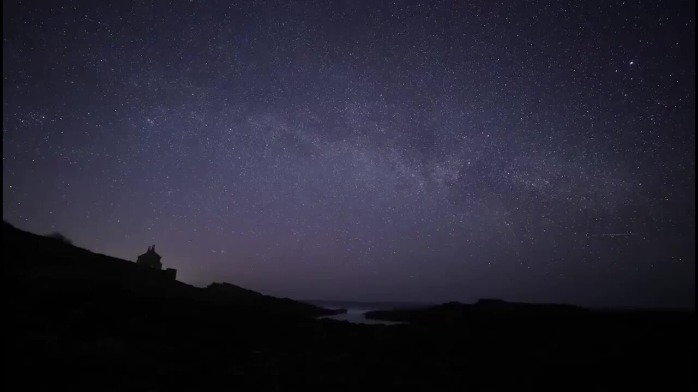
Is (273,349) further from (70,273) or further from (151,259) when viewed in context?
(151,259)

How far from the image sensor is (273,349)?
1914 centimetres

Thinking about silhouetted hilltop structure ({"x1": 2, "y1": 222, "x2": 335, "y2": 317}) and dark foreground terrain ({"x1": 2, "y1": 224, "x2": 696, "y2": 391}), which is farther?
silhouetted hilltop structure ({"x1": 2, "y1": 222, "x2": 335, "y2": 317})

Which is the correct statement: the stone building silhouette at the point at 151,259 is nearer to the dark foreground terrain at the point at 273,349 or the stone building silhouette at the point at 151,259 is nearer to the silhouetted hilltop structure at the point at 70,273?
the silhouetted hilltop structure at the point at 70,273

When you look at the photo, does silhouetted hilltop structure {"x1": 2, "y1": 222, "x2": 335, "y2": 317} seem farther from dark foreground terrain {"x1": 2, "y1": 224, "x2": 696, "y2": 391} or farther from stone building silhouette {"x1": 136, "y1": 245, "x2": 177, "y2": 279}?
stone building silhouette {"x1": 136, "y1": 245, "x2": 177, "y2": 279}

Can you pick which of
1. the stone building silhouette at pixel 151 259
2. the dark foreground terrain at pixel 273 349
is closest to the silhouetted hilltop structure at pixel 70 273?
the dark foreground terrain at pixel 273 349

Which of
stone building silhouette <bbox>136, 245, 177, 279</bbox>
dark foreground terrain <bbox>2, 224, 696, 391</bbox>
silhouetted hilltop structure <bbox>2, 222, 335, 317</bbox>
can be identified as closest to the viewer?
dark foreground terrain <bbox>2, 224, 696, 391</bbox>

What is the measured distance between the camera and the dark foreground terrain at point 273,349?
12.3 metres

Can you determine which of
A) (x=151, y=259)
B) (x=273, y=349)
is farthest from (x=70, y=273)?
(x=151, y=259)

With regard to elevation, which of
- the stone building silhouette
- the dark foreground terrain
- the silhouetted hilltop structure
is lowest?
the dark foreground terrain

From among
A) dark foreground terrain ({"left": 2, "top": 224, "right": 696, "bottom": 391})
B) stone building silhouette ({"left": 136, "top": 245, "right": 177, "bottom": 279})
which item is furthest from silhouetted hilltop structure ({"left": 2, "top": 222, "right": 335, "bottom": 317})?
stone building silhouette ({"left": 136, "top": 245, "right": 177, "bottom": 279})

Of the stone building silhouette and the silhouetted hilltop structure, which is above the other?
the stone building silhouette

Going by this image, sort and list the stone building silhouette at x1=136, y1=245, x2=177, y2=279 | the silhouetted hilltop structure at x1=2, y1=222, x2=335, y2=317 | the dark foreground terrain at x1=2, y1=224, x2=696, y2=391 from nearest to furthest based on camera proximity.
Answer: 1. the dark foreground terrain at x1=2, y1=224, x2=696, y2=391
2. the silhouetted hilltop structure at x1=2, y1=222, x2=335, y2=317
3. the stone building silhouette at x1=136, y1=245, x2=177, y2=279

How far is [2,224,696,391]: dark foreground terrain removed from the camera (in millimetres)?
12320

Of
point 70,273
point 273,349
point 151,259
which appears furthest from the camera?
point 151,259
